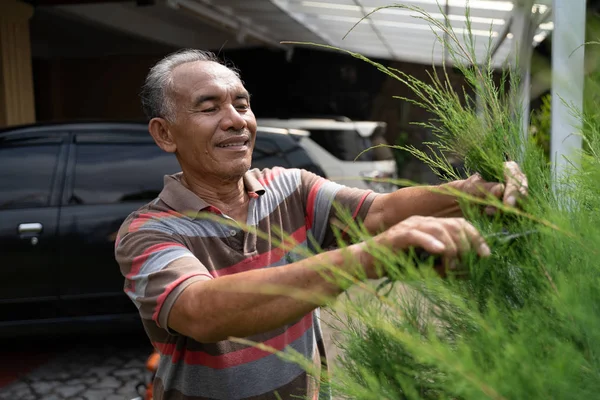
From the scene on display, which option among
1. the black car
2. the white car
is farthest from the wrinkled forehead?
the white car

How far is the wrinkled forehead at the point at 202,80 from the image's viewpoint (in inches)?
61.9

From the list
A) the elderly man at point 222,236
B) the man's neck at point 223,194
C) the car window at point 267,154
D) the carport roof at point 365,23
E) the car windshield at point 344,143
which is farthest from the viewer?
the carport roof at point 365,23

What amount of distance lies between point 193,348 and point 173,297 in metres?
0.40

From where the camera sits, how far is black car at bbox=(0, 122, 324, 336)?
4.74 m

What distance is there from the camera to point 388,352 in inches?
29.3

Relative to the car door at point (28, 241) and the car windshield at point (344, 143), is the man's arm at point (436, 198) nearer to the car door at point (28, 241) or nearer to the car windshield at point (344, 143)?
the car door at point (28, 241)

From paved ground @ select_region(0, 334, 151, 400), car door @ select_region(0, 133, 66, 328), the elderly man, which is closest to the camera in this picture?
the elderly man

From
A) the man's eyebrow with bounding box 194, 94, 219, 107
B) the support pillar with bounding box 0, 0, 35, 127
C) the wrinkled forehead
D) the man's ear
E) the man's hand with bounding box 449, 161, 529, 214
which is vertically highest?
the support pillar with bounding box 0, 0, 35, 127

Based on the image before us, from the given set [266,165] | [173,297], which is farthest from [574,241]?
[266,165]

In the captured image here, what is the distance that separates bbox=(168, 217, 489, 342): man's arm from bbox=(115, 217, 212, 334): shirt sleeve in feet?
0.09

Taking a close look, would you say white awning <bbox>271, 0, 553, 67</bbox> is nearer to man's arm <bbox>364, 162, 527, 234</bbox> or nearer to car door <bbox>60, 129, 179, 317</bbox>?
car door <bbox>60, 129, 179, 317</bbox>

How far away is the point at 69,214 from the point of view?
4828mm

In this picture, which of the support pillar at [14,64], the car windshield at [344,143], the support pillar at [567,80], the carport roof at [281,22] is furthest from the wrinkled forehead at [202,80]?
the support pillar at [14,64]

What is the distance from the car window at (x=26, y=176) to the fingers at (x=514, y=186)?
4.59 metres
